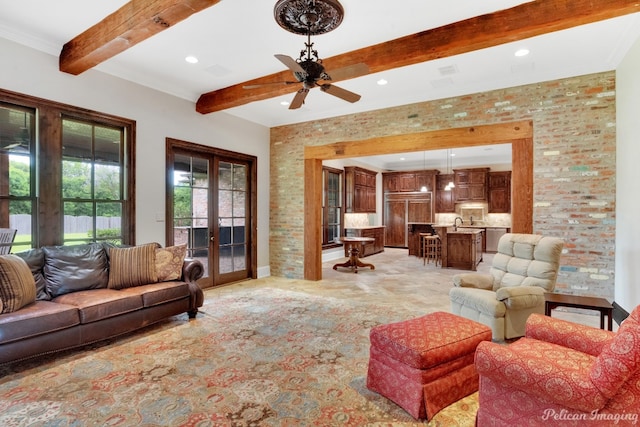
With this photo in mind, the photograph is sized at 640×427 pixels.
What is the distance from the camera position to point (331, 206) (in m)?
9.06

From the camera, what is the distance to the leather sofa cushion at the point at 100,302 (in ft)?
9.72

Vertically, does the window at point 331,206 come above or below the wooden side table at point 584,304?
above

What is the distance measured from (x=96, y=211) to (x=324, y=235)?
550 cm

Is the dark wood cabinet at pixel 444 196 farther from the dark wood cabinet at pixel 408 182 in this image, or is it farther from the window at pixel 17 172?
the window at pixel 17 172

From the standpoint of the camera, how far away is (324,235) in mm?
8719

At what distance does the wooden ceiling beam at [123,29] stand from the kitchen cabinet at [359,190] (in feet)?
22.6

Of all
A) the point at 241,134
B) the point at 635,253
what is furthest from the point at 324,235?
the point at 635,253

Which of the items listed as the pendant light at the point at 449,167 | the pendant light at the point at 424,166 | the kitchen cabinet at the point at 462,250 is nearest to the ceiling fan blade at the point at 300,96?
the kitchen cabinet at the point at 462,250

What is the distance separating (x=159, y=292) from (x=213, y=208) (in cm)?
224

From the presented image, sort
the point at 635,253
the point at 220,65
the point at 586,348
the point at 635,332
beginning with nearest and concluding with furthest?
the point at 635,332, the point at 586,348, the point at 635,253, the point at 220,65

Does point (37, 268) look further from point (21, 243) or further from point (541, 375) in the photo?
point (541, 375)

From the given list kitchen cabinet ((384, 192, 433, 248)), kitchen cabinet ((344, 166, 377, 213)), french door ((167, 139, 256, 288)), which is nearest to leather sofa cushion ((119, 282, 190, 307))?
french door ((167, 139, 256, 288))

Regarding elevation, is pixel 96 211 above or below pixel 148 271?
above

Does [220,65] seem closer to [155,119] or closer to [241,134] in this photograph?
[155,119]
